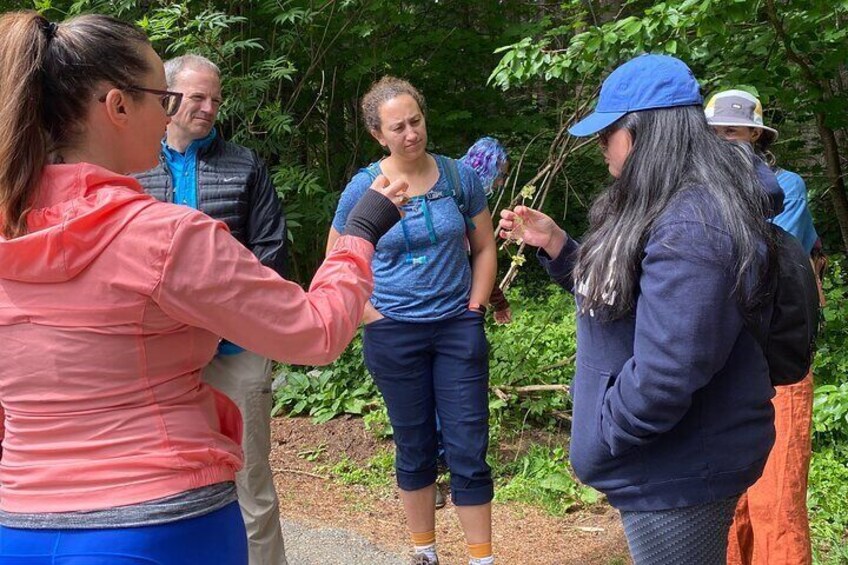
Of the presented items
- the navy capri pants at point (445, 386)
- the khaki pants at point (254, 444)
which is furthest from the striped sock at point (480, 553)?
the khaki pants at point (254, 444)

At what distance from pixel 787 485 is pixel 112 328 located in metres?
2.47

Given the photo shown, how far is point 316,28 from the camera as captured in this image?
8.20 metres

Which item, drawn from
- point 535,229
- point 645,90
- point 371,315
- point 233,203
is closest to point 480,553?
point 371,315

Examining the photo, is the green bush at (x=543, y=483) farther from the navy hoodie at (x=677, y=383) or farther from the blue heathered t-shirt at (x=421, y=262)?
the navy hoodie at (x=677, y=383)

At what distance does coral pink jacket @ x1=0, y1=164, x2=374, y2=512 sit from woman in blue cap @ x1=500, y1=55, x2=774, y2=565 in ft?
2.70

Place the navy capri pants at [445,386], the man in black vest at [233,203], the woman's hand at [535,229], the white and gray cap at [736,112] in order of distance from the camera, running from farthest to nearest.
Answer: the navy capri pants at [445,386], the man in black vest at [233,203], the white and gray cap at [736,112], the woman's hand at [535,229]

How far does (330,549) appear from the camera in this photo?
470 cm

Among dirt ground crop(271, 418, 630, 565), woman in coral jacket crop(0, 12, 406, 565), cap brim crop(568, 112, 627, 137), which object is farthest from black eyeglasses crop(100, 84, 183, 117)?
dirt ground crop(271, 418, 630, 565)

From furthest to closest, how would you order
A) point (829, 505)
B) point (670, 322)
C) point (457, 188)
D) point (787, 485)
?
1. point (829, 505)
2. point (457, 188)
3. point (787, 485)
4. point (670, 322)

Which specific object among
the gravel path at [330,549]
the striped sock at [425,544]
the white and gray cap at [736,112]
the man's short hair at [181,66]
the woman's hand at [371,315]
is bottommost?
the gravel path at [330,549]

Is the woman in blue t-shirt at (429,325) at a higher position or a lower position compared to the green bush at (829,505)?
higher

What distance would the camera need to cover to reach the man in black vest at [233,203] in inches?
139

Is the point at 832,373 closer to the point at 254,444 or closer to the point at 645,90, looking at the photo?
the point at 254,444

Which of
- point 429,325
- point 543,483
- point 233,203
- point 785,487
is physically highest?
point 233,203
